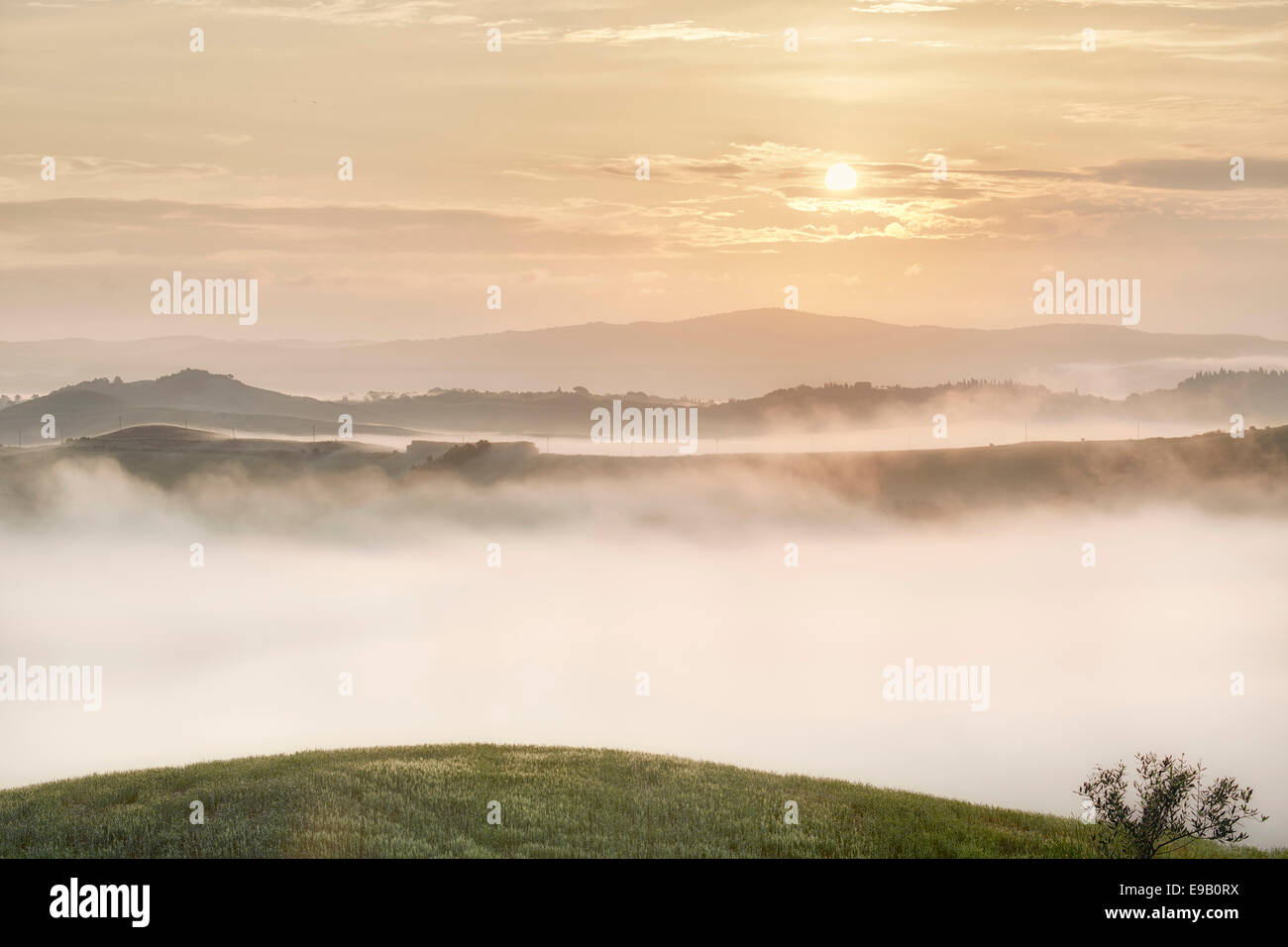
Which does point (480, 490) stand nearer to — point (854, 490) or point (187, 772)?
point (854, 490)

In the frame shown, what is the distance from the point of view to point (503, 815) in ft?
79.4

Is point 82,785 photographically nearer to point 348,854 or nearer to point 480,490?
point 348,854

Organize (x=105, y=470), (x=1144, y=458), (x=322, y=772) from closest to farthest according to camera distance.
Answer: (x=322, y=772), (x=1144, y=458), (x=105, y=470)

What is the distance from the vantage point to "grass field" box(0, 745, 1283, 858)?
22953 mm

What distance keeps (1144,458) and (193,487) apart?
239 feet

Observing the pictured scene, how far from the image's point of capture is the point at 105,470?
3733 inches

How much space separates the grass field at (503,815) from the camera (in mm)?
22953

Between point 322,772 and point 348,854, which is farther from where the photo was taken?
point 322,772

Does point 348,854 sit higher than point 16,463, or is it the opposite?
point 16,463
